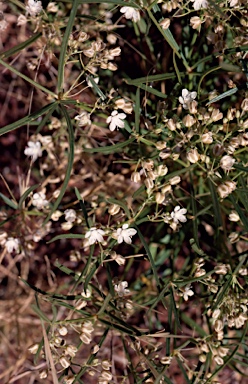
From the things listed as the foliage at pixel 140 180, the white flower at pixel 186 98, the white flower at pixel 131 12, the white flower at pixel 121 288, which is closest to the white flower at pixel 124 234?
the foliage at pixel 140 180

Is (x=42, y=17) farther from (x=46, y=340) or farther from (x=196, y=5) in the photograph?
(x=46, y=340)

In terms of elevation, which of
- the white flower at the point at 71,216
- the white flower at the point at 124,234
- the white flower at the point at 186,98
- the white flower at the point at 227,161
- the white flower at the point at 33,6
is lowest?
the white flower at the point at 71,216

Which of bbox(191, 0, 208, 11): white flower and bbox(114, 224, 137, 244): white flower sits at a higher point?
bbox(191, 0, 208, 11): white flower

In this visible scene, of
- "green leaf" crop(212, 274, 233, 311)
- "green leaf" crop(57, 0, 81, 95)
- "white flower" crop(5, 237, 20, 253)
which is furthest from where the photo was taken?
"white flower" crop(5, 237, 20, 253)

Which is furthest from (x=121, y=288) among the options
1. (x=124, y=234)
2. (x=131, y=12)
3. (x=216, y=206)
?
(x=131, y=12)

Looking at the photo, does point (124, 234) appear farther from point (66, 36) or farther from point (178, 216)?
point (66, 36)

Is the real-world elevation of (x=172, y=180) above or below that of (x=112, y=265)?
above

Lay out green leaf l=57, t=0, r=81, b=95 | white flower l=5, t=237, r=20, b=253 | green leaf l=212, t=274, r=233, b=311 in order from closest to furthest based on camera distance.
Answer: green leaf l=57, t=0, r=81, b=95, green leaf l=212, t=274, r=233, b=311, white flower l=5, t=237, r=20, b=253

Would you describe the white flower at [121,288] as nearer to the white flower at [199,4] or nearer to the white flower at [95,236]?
the white flower at [95,236]

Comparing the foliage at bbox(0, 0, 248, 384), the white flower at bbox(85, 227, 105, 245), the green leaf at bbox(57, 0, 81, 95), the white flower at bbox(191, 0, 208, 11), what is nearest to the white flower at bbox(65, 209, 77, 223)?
the foliage at bbox(0, 0, 248, 384)

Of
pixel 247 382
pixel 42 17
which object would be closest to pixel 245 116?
pixel 42 17

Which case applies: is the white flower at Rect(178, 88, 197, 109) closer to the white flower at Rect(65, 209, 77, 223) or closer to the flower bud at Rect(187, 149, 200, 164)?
the flower bud at Rect(187, 149, 200, 164)
